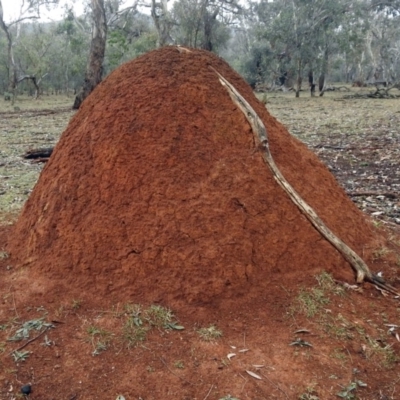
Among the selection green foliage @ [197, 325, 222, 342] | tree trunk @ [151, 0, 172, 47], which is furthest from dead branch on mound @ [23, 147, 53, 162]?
tree trunk @ [151, 0, 172, 47]

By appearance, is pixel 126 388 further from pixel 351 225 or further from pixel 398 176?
pixel 398 176

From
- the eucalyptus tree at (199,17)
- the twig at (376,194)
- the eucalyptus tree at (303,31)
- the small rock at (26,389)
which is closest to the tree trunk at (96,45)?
the eucalyptus tree at (199,17)

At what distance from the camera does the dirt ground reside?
2.46 meters

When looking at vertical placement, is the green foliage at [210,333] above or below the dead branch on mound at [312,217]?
below

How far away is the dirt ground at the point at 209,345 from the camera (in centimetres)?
246

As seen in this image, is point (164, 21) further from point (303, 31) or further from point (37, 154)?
point (37, 154)

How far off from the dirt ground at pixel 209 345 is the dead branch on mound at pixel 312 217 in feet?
0.31

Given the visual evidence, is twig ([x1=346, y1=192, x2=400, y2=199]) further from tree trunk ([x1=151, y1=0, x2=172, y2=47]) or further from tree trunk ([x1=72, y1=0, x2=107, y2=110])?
tree trunk ([x1=151, y1=0, x2=172, y2=47])

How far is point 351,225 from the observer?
383 centimetres

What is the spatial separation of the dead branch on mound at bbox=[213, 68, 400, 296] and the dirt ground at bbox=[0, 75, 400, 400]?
3.8 inches

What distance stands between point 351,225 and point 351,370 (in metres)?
1.49

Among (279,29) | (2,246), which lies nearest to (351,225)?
(2,246)

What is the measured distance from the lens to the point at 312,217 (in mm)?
3385

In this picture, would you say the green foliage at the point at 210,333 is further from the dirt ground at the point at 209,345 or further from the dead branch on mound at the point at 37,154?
the dead branch on mound at the point at 37,154
